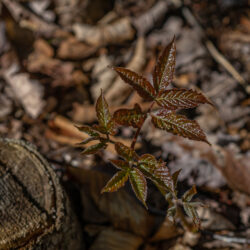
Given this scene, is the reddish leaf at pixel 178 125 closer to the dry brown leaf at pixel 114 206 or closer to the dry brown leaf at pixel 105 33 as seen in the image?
the dry brown leaf at pixel 114 206

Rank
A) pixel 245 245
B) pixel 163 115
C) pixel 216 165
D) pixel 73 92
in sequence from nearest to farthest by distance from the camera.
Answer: pixel 163 115
pixel 245 245
pixel 216 165
pixel 73 92

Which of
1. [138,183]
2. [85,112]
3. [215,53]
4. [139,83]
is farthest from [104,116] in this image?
[215,53]

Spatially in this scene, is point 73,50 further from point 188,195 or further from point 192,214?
point 192,214

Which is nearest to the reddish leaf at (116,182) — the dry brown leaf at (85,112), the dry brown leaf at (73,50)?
the dry brown leaf at (85,112)

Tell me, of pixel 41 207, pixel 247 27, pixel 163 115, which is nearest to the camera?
pixel 163 115

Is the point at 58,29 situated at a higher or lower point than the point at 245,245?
higher

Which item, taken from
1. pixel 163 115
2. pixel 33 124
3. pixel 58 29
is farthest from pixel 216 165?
pixel 58 29

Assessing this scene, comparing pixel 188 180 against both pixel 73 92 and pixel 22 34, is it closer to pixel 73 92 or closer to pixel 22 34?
pixel 73 92
